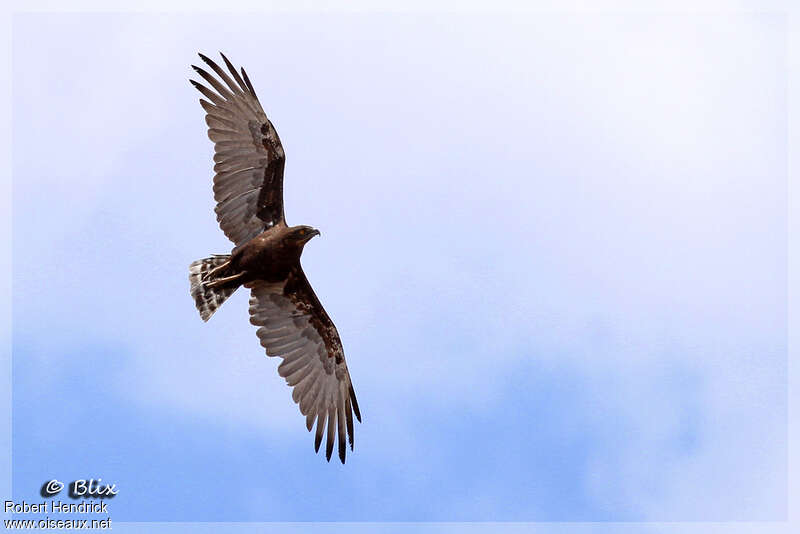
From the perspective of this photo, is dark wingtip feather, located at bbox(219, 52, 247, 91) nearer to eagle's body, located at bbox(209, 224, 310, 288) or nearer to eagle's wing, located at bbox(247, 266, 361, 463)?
eagle's body, located at bbox(209, 224, 310, 288)

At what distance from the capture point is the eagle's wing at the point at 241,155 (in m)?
16.7

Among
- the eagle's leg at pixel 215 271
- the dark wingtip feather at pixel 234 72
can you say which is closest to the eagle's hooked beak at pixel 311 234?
the eagle's leg at pixel 215 271

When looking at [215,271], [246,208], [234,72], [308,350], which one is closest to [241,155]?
[246,208]

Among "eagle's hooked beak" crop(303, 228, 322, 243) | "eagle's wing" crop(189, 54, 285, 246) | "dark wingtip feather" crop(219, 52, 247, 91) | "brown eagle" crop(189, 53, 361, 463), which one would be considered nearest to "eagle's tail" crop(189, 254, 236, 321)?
"brown eagle" crop(189, 53, 361, 463)

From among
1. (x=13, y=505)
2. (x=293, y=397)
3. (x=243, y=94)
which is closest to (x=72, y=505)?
(x=13, y=505)

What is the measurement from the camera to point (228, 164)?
16719 millimetres

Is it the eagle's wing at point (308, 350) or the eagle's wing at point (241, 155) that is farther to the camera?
the eagle's wing at point (308, 350)

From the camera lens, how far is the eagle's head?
16453 mm

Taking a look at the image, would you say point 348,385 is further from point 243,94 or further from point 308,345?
point 243,94

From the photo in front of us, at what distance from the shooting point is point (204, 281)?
663 inches

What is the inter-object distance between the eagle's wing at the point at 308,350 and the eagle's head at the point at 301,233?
822mm

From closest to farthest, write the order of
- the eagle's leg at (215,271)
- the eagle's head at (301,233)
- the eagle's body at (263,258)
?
the eagle's head at (301,233)
the eagle's body at (263,258)
the eagle's leg at (215,271)

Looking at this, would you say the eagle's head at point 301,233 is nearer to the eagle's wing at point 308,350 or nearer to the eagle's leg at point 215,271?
the eagle's wing at point 308,350

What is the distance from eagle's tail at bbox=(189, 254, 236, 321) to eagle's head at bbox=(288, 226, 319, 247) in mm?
959
